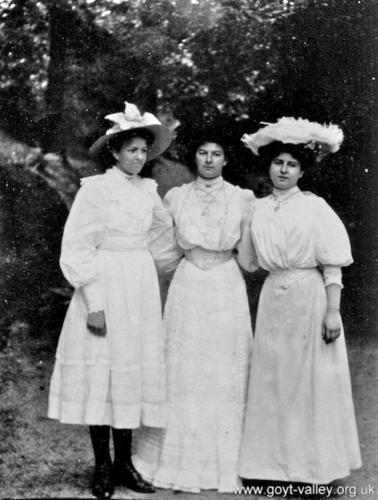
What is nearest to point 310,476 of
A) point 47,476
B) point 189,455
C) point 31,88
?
point 189,455

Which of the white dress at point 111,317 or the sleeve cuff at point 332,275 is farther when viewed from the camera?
the sleeve cuff at point 332,275

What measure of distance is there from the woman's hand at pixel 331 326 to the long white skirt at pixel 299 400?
4 cm

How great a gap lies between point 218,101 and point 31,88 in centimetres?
141

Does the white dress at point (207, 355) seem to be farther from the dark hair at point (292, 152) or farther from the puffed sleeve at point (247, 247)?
the dark hair at point (292, 152)

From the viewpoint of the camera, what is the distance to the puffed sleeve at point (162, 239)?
12.0ft

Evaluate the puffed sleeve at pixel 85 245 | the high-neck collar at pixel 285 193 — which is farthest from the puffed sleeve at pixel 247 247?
the puffed sleeve at pixel 85 245

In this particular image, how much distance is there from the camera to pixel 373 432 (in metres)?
4.42

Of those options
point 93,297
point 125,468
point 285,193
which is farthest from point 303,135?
point 125,468

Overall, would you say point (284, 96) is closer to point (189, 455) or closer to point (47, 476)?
point (189, 455)

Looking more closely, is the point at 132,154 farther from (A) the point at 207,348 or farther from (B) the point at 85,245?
(A) the point at 207,348

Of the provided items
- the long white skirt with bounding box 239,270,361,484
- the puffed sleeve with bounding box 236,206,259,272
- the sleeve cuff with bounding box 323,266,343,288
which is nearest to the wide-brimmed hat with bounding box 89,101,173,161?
the puffed sleeve with bounding box 236,206,259,272

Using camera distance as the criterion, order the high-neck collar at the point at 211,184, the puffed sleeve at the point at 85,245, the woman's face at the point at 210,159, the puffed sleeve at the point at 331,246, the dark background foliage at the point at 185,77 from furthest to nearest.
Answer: the dark background foliage at the point at 185,77
the high-neck collar at the point at 211,184
the woman's face at the point at 210,159
the puffed sleeve at the point at 331,246
the puffed sleeve at the point at 85,245

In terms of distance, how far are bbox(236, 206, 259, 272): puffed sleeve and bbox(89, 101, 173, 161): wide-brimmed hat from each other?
2.06 ft

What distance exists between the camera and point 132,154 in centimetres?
346
